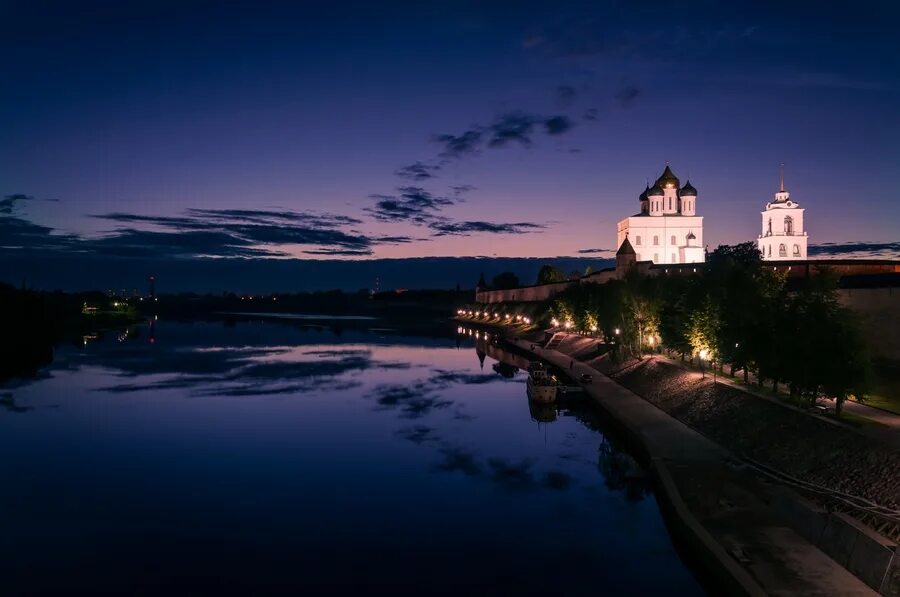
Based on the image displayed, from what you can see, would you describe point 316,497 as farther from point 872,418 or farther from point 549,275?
point 549,275

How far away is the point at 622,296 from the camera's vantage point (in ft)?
191

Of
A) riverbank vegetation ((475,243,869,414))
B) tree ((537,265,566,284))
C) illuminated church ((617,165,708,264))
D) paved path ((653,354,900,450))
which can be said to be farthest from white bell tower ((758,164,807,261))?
paved path ((653,354,900,450))

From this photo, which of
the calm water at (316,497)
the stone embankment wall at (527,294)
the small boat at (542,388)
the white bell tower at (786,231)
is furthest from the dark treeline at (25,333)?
the white bell tower at (786,231)

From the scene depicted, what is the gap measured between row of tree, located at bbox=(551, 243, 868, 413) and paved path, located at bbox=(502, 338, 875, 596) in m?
4.20

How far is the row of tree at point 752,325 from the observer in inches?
948

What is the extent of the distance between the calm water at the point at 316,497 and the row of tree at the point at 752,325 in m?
7.17

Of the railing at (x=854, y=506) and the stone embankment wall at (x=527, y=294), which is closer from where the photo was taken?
the railing at (x=854, y=506)

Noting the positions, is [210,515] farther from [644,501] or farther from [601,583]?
[644,501]

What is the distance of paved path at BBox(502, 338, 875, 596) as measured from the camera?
559 inches

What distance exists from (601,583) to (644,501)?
6521mm

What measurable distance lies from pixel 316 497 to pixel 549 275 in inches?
4725

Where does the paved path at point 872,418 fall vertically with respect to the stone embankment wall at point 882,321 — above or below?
below

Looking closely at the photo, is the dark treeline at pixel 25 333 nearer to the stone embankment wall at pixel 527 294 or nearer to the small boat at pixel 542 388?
the small boat at pixel 542 388

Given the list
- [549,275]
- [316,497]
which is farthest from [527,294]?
[316,497]
